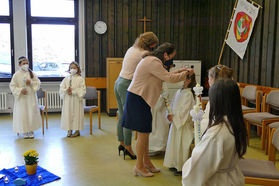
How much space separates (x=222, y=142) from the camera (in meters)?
1.51

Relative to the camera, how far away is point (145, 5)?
7.05 m

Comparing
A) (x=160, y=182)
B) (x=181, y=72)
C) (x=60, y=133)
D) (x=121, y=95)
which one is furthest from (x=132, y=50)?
(x=60, y=133)

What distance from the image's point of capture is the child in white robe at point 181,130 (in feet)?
9.92

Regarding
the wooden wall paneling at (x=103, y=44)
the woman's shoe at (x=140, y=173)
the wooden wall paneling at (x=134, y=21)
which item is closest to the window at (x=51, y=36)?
the wooden wall paneling at (x=103, y=44)

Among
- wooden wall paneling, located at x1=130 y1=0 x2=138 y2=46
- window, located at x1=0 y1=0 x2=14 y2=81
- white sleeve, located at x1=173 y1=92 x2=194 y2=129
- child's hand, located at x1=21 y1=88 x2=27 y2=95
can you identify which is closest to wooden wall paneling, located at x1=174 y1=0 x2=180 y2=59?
wooden wall paneling, located at x1=130 y1=0 x2=138 y2=46

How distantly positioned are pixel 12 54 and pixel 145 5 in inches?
136

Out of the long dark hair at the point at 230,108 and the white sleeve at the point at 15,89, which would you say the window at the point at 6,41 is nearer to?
the white sleeve at the point at 15,89

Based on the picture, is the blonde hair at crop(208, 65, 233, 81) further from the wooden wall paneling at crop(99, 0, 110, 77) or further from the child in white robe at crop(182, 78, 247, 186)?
the wooden wall paneling at crop(99, 0, 110, 77)

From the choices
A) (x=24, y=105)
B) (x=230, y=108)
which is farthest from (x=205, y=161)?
(x=24, y=105)

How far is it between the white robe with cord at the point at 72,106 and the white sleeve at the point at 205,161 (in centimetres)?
343

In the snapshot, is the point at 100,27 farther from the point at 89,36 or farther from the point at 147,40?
the point at 147,40

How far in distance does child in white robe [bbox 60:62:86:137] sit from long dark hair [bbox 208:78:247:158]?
3.55 metres

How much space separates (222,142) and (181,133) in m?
1.55

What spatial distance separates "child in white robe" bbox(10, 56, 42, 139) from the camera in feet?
15.0
